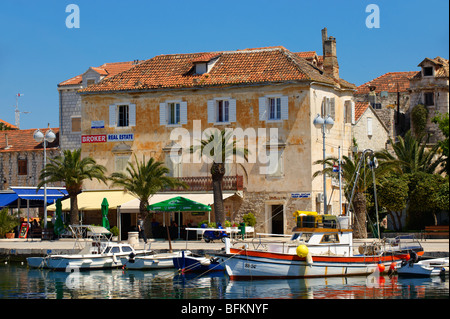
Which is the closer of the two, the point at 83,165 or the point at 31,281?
the point at 31,281

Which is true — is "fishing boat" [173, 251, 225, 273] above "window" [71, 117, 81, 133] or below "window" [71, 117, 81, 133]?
below

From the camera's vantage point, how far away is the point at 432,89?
71.9 meters

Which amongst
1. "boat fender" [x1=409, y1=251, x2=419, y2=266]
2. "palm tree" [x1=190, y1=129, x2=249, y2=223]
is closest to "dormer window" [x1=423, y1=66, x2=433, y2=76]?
"palm tree" [x1=190, y1=129, x2=249, y2=223]

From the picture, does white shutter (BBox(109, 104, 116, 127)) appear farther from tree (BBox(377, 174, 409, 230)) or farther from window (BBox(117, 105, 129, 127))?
tree (BBox(377, 174, 409, 230))

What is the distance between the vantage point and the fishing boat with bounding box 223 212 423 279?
3284 centimetres

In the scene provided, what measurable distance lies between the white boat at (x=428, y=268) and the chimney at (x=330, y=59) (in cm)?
2435

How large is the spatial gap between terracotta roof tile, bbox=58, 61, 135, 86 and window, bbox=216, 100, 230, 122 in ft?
47.9

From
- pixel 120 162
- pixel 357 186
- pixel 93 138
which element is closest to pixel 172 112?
pixel 120 162

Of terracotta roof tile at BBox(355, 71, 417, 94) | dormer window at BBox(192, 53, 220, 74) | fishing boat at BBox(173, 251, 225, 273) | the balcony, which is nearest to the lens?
fishing boat at BBox(173, 251, 225, 273)

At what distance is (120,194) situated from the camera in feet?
171

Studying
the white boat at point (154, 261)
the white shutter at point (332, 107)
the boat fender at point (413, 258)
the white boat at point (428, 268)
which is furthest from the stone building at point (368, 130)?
the white boat at point (428, 268)
